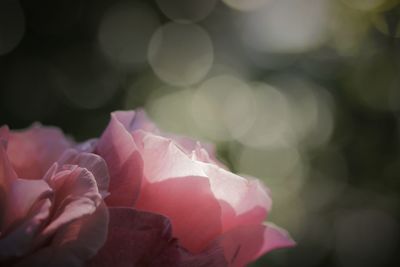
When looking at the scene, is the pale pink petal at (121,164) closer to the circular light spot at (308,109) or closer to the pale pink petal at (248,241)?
the pale pink petal at (248,241)

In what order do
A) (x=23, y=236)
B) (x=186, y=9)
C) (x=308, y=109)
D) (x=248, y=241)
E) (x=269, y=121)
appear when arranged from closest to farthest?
(x=23, y=236) < (x=248, y=241) < (x=308, y=109) < (x=269, y=121) < (x=186, y=9)

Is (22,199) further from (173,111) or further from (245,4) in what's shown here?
(245,4)

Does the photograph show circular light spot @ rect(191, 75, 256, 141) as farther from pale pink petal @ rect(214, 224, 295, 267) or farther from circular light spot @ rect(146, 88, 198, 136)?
pale pink petal @ rect(214, 224, 295, 267)

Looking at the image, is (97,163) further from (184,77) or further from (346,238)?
(184,77)

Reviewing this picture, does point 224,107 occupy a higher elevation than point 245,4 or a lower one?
lower

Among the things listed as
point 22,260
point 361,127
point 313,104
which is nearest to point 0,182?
point 22,260

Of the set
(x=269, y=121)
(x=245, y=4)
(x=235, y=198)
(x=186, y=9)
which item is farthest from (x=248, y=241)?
(x=186, y=9)

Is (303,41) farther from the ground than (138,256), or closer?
closer
